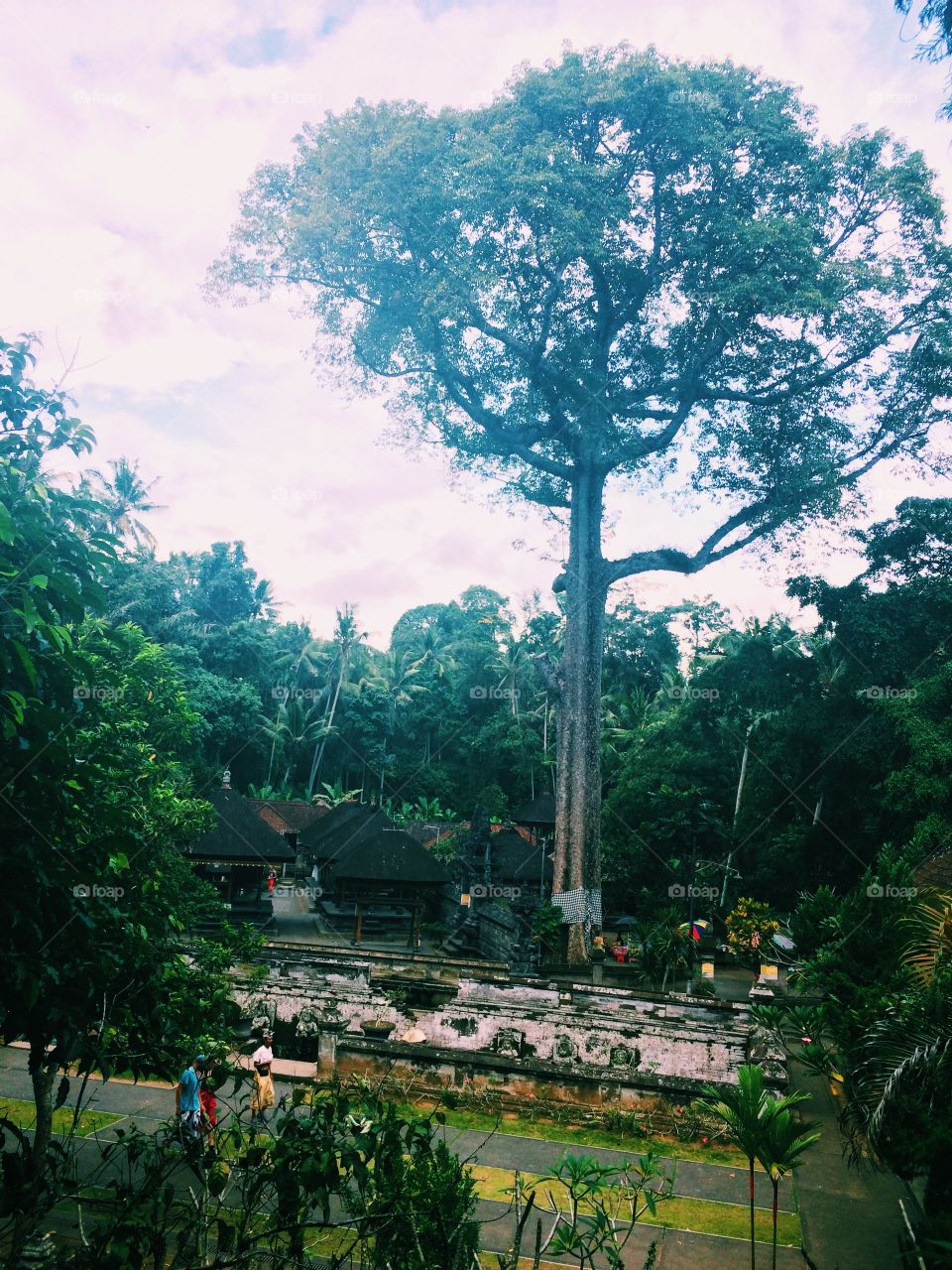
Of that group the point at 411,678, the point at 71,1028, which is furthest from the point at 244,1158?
the point at 411,678

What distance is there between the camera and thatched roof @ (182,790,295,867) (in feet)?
67.6

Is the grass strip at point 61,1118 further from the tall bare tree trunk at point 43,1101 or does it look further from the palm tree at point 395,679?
the palm tree at point 395,679

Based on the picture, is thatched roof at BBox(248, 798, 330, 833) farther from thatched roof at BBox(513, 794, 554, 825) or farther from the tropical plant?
the tropical plant

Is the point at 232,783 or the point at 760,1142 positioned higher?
the point at 232,783

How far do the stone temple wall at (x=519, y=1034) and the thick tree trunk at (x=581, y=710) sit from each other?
16.7ft

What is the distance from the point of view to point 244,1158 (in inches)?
143

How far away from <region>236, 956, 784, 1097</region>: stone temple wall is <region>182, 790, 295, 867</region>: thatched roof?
7.14 m

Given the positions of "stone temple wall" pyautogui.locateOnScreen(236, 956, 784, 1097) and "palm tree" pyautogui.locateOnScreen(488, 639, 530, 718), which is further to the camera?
"palm tree" pyautogui.locateOnScreen(488, 639, 530, 718)

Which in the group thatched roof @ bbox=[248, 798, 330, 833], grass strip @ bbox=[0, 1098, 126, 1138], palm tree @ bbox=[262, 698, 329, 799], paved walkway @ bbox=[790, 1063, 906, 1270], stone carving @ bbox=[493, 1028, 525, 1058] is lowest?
paved walkway @ bbox=[790, 1063, 906, 1270]

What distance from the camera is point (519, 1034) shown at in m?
11.8

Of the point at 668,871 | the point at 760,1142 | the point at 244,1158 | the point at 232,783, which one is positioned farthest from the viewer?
the point at 232,783

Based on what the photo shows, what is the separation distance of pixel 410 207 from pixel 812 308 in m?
9.55

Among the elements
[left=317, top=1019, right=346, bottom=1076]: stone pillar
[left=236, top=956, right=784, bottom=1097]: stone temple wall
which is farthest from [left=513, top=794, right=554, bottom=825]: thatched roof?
[left=317, top=1019, right=346, bottom=1076]: stone pillar

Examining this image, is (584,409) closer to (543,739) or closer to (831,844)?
(831,844)
